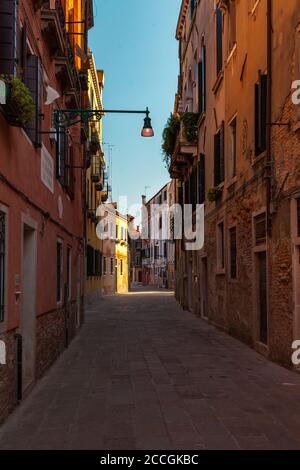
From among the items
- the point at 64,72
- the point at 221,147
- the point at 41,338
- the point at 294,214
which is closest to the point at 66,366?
the point at 41,338

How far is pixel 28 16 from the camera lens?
8.32 metres

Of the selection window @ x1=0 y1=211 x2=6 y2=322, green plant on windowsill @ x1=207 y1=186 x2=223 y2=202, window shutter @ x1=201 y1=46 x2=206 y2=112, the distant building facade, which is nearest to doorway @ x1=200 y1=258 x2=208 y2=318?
green plant on windowsill @ x1=207 y1=186 x2=223 y2=202

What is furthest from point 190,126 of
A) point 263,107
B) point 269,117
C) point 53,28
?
point 53,28

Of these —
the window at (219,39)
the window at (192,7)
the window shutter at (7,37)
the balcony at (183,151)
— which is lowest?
the window shutter at (7,37)

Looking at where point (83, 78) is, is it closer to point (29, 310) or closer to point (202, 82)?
point (202, 82)

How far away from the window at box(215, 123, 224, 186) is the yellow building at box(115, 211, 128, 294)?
108 ft

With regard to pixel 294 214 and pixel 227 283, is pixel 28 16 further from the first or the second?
pixel 227 283

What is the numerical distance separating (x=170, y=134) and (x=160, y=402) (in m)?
18.2

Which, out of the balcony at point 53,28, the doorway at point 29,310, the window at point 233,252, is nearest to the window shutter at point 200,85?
the window at point 233,252

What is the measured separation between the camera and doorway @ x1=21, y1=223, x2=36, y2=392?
8.55 m

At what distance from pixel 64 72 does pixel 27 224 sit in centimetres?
503

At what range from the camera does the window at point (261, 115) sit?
11.2 meters

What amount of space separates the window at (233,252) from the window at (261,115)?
3.27 metres

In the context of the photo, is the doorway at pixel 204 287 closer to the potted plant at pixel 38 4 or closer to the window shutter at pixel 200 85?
the window shutter at pixel 200 85
